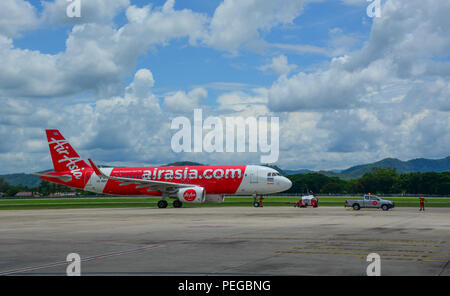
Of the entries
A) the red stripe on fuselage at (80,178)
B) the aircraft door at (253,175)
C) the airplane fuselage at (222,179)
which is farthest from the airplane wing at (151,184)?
the aircraft door at (253,175)

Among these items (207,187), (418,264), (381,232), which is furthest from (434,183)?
(418,264)

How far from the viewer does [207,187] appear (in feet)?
175

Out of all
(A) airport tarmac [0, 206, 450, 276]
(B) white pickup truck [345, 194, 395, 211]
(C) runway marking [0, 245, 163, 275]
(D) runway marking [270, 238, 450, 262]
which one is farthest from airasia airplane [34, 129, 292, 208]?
(C) runway marking [0, 245, 163, 275]

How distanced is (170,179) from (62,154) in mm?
14836

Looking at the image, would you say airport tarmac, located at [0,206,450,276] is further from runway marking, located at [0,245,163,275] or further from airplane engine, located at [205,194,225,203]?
airplane engine, located at [205,194,225,203]

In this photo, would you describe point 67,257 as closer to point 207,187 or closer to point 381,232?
point 381,232

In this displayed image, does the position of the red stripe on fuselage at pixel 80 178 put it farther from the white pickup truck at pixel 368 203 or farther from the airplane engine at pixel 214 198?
the white pickup truck at pixel 368 203

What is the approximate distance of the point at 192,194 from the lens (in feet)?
165

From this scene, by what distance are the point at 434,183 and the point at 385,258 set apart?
167723mm

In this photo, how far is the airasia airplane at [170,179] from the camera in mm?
52438

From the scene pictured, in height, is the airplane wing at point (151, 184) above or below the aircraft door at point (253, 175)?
below

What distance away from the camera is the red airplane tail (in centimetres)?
5859

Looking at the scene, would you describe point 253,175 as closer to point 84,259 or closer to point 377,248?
point 377,248

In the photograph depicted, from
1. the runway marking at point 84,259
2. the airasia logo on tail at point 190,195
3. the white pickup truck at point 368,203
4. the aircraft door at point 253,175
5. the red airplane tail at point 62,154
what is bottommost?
the runway marking at point 84,259
